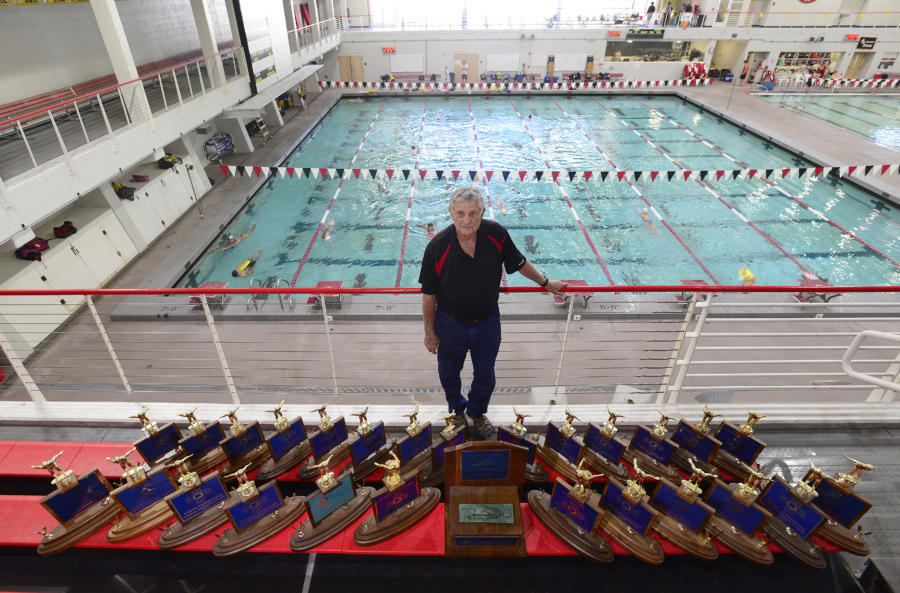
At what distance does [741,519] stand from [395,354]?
3505mm

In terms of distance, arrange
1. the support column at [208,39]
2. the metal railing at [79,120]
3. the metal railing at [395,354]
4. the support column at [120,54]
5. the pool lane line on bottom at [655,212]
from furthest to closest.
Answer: the support column at [208,39] < the pool lane line on bottom at [655,212] < the support column at [120,54] < the metal railing at [79,120] < the metal railing at [395,354]

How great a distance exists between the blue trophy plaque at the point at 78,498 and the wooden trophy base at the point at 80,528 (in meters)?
0.03

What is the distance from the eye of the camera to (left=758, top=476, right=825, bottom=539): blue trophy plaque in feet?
6.59

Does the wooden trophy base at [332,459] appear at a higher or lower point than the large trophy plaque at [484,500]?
lower

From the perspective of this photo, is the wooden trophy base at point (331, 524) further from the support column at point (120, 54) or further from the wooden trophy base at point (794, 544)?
the support column at point (120, 54)

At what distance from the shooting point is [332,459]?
2.38 meters

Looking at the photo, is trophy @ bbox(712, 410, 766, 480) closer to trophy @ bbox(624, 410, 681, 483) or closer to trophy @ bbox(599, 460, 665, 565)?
trophy @ bbox(624, 410, 681, 483)

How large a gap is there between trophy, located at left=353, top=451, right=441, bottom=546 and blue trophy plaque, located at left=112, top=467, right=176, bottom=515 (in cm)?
98

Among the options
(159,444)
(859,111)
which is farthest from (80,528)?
(859,111)

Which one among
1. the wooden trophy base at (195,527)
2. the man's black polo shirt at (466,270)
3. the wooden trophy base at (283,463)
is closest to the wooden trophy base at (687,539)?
the man's black polo shirt at (466,270)

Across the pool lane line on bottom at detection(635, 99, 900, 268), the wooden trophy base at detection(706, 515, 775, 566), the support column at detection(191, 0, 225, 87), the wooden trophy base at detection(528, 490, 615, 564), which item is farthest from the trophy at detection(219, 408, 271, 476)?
the pool lane line on bottom at detection(635, 99, 900, 268)

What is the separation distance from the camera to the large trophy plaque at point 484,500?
6.42 ft

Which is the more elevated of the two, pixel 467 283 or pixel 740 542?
pixel 467 283

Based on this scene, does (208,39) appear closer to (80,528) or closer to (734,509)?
(80,528)
